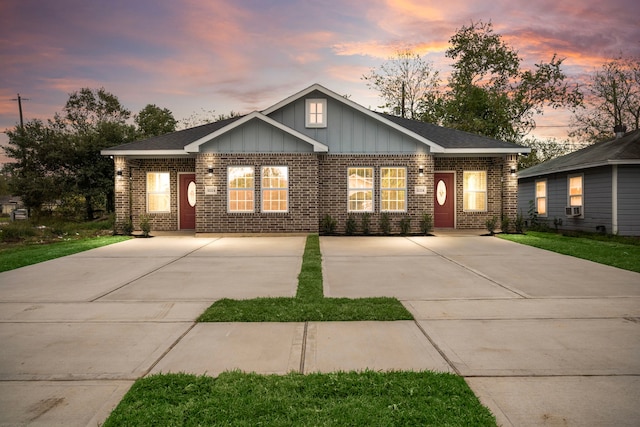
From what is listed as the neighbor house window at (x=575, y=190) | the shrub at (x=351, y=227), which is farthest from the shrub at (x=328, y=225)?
the neighbor house window at (x=575, y=190)

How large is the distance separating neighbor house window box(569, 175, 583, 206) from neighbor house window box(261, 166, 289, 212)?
12.6 m

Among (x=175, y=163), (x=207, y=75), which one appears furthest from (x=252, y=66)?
(x=175, y=163)

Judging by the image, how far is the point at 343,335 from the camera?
14.1 feet

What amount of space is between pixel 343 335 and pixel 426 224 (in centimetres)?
1159

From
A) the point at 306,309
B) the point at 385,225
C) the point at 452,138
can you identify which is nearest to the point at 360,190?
the point at 385,225

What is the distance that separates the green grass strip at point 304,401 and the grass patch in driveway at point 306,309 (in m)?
1.61

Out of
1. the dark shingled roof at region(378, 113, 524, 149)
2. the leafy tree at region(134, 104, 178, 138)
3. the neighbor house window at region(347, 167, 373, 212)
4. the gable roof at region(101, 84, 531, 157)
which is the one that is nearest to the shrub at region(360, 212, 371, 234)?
the neighbor house window at region(347, 167, 373, 212)

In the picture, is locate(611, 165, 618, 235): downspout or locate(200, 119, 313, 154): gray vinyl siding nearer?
locate(200, 119, 313, 154): gray vinyl siding

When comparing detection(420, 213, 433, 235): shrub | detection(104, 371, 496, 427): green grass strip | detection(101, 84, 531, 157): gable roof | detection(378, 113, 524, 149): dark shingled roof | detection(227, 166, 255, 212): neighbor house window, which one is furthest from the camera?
detection(378, 113, 524, 149): dark shingled roof

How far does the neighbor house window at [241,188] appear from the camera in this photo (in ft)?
48.8

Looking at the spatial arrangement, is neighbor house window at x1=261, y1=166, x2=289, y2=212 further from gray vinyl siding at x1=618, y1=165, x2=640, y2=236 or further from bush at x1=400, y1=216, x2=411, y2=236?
gray vinyl siding at x1=618, y1=165, x2=640, y2=236

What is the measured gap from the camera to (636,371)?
3396mm

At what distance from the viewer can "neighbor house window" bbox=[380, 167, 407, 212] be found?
51.4 ft

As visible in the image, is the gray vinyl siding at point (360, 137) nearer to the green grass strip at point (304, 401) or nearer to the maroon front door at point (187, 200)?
the maroon front door at point (187, 200)
